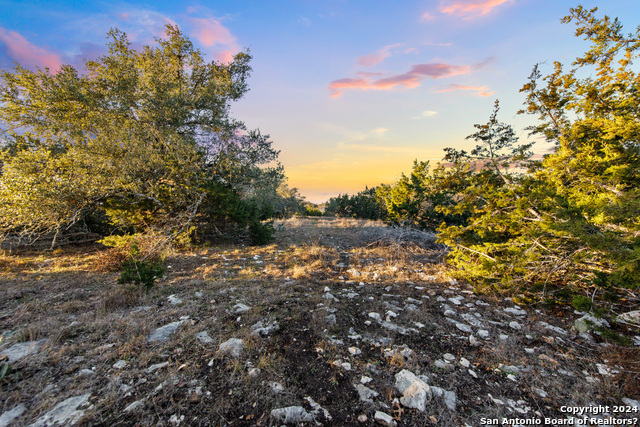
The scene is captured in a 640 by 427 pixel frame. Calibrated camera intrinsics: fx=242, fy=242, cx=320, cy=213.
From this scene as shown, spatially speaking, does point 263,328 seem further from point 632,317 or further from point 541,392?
point 632,317

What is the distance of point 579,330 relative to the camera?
11.4 ft

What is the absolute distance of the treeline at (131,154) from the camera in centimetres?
704

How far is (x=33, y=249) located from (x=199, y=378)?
33.0ft

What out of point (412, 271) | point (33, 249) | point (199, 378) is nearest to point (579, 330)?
point (412, 271)

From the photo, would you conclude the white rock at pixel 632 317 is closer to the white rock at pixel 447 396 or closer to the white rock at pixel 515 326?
the white rock at pixel 515 326

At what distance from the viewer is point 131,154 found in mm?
7820

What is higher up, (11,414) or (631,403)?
(11,414)

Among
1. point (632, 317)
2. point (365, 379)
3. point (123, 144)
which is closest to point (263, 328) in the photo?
point (365, 379)

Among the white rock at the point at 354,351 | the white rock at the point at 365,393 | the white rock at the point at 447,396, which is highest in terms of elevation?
the white rock at the point at 365,393

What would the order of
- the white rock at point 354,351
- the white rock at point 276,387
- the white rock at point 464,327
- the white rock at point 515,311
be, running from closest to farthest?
the white rock at point 276,387, the white rock at point 354,351, the white rock at point 464,327, the white rock at point 515,311

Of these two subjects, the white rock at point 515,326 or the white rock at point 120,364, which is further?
the white rock at point 515,326

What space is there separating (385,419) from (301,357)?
1.11 m

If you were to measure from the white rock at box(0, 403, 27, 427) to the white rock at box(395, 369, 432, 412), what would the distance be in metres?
3.23

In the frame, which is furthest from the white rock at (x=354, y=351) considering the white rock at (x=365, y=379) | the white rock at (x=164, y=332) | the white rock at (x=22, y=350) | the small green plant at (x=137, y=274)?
the small green plant at (x=137, y=274)
